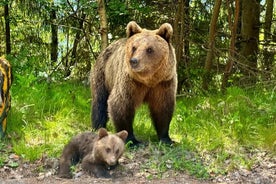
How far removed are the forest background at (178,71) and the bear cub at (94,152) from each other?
382mm

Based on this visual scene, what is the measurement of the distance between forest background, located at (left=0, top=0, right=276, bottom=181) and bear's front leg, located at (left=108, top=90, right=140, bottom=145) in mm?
613

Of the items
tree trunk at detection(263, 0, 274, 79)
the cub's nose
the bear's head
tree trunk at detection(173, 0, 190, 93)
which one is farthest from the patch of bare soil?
tree trunk at detection(263, 0, 274, 79)

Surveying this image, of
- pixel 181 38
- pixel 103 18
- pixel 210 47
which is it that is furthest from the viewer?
pixel 181 38

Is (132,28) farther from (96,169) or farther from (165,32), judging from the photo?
(96,169)

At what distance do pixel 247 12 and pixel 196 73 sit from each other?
2.50 metres

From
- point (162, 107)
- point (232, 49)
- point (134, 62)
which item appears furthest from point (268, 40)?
point (134, 62)

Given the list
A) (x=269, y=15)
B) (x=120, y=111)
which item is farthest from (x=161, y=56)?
(x=269, y=15)

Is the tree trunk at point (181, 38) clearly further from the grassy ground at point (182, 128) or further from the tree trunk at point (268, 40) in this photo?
the tree trunk at point (268, 40)

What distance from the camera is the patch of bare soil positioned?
5105 mm

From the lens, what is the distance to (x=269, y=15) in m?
10.6

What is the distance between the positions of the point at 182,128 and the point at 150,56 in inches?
54.1

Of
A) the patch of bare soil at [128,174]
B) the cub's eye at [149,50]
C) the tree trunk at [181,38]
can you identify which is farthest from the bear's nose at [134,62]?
the tree trunk at [181,38]

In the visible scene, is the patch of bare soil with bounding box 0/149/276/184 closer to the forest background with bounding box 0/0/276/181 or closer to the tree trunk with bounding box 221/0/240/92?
the forest background with bounding box 0/0/276/181

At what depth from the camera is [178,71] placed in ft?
29.6
